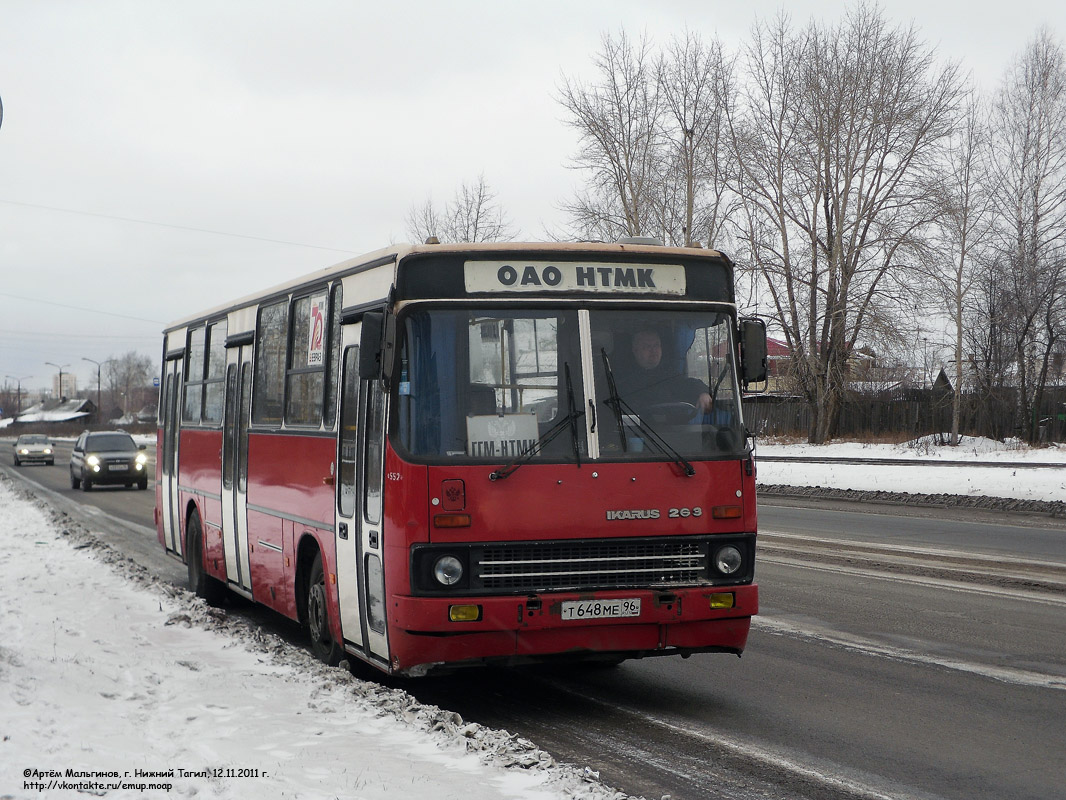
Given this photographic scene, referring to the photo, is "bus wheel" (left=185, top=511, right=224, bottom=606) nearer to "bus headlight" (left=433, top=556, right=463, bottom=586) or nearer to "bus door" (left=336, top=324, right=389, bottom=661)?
"bus door" (left=336, top=324, right=389, bottom=661)

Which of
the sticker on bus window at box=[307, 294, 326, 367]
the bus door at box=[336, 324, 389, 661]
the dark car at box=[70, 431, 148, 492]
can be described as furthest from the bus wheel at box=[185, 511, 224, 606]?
the dark car at box=[70, 431, 148, 492]

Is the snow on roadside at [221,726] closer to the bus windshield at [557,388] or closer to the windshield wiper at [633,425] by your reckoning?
the bus windshield at [557,388]

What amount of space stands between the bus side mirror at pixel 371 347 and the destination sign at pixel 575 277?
1.89 ft

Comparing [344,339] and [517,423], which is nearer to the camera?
[517,423]

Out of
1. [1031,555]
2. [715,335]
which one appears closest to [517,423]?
[715,335]

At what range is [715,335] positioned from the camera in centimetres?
730

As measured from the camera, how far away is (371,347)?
6.79 m

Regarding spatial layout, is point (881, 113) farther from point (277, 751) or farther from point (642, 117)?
point (277, 751)

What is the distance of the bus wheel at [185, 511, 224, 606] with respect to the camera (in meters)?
12.1

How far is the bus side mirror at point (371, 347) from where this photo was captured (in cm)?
675

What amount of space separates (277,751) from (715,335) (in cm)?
357

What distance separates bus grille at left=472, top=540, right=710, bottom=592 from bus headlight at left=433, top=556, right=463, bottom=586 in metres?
0.12

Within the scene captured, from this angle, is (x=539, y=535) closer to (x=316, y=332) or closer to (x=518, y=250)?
(x=518, y=250)

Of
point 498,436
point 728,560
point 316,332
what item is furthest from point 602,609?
point 316,332
